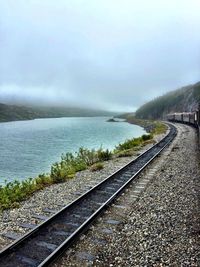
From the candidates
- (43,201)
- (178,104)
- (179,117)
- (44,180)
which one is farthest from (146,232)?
(178,104)

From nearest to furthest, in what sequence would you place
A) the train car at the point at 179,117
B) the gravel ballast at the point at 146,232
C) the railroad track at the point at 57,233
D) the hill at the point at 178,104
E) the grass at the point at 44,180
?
the railroad track at the point at 57,233
the gravel ballast at the point at 146,232
the grass at the point at 44,180
the train car at the point at 179,117
the hill at the point at 178,104

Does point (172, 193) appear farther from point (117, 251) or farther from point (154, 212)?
point (117, 251)

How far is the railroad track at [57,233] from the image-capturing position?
23.8 feet

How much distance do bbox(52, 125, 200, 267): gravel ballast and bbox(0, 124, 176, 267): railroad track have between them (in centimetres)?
25

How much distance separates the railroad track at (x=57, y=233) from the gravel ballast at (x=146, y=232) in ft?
0.83

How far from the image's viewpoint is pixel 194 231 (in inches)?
349

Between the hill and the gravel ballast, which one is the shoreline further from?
the hill

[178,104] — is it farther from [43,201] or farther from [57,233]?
[57,233]

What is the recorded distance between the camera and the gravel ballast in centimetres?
743

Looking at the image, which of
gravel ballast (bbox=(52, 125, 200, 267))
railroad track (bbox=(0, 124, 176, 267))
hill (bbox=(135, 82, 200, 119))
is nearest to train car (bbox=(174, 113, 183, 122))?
hill (bbox=(135, 82, 200, 119))

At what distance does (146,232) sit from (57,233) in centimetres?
260

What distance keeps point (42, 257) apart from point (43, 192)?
6.83m

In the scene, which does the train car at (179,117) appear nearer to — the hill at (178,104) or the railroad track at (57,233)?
the hill at (178,104)

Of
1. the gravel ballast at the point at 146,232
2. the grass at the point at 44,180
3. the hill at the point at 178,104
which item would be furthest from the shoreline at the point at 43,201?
Result: the hill at the point at 178,104
